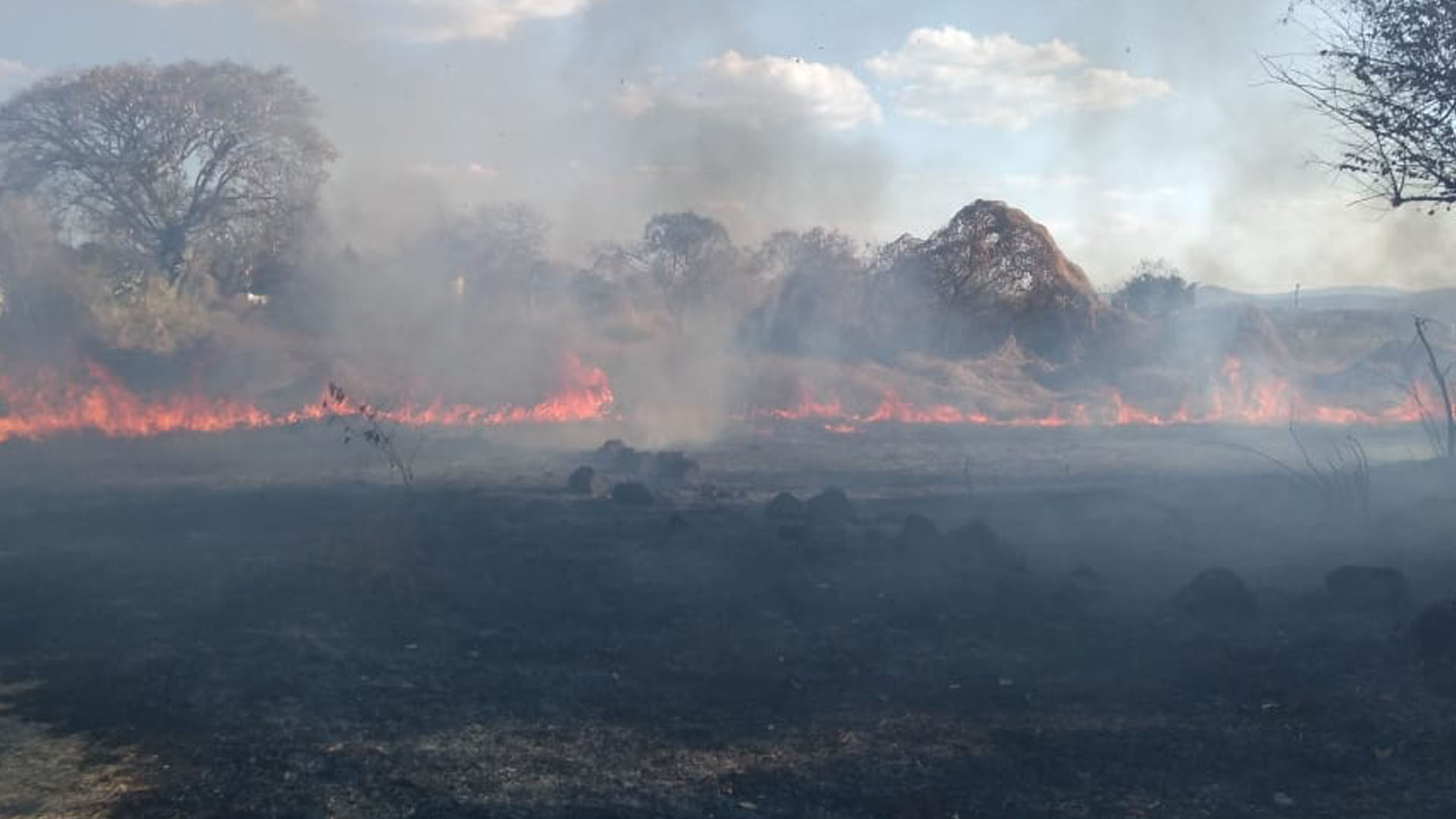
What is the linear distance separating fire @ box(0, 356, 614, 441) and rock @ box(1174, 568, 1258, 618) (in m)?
16.9

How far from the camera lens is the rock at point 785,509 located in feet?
47.1

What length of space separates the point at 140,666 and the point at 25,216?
22.6 metres

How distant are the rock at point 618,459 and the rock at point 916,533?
687 cm

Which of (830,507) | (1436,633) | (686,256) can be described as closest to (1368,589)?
(1436,633)

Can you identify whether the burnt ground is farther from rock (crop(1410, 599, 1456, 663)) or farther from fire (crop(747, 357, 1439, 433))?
fire (crop(747, 357, 1439, 433))

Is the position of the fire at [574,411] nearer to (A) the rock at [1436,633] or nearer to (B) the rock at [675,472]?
(B) the rock at [675,472]

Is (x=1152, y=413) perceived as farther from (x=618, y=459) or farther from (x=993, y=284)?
(x=618, y=459)

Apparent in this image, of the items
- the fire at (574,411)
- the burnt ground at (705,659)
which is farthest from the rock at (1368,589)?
the fire at (574,411)

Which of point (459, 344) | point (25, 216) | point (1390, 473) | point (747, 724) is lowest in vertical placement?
point (747, 724)

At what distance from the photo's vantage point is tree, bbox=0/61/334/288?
89.9 ft

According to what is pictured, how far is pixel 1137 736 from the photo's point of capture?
283 inches

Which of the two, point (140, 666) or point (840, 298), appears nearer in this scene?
point (140, 666)

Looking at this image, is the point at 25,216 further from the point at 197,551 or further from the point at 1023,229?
the point at 1023,229

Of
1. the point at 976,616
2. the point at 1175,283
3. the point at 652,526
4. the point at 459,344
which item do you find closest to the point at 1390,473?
the point at 976,616
